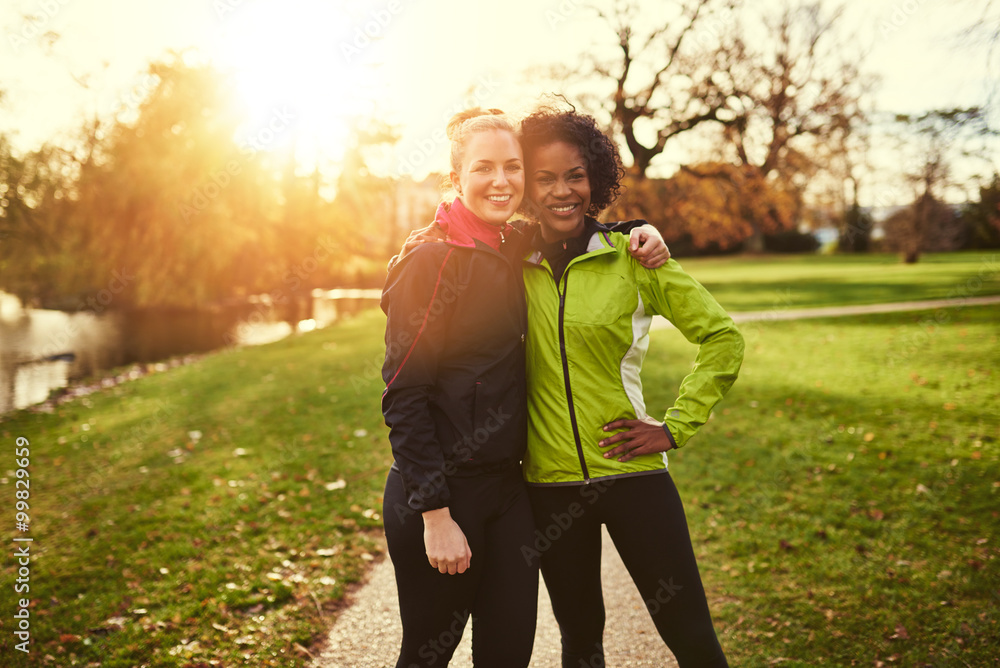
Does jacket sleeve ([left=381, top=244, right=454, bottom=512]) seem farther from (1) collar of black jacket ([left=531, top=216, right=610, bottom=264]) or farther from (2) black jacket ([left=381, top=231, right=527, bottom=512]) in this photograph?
(1) collar of black jacket ([left=531, top=216, right=610, bottom=264])

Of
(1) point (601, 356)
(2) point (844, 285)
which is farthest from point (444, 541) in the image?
(2) point (844, 285)

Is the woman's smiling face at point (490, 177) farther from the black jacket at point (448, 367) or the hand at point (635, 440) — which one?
the hand at point (635, 440)

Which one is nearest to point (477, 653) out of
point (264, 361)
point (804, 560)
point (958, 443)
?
point (804, 560)

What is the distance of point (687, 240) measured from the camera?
42938 mm

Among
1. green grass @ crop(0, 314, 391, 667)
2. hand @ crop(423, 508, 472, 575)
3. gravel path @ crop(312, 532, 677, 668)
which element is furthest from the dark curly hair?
green grass @ crop(0, 314, 391, 667)

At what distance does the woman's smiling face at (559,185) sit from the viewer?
2.07 meters

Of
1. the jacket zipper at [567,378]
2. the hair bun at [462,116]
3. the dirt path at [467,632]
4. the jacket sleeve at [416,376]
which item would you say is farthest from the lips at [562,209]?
the dirt path at [467,632]

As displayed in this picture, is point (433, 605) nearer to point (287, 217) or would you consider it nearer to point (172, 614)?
point (172, 614)

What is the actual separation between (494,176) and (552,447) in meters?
0.89

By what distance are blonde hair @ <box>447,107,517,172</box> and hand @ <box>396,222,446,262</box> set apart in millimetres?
265

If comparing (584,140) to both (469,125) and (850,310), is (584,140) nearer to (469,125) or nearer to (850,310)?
(469,125)

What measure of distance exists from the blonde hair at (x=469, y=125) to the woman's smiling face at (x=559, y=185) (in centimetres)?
15

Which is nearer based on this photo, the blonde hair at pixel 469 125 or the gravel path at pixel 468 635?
the blonde hair at pixel 469 125

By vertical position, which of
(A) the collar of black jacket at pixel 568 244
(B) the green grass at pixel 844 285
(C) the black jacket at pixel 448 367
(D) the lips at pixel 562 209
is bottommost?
(B) the green grass at pixel 844 285
